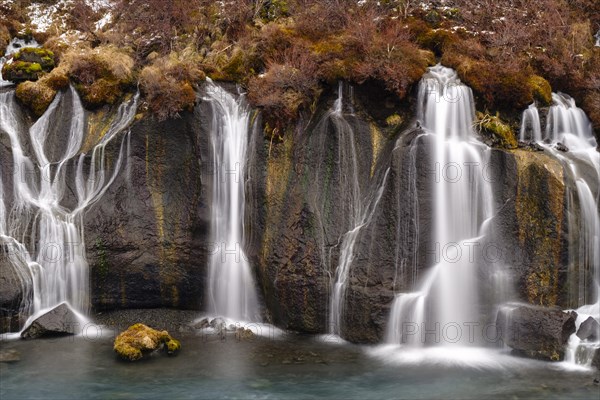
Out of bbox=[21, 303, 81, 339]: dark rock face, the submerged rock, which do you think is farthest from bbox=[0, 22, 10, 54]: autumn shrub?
the submerged rock

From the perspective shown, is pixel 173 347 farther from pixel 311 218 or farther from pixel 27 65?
pixel 27 65

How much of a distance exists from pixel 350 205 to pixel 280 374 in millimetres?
5181

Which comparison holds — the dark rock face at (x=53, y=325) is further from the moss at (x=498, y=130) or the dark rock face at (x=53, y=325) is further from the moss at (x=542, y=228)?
the moss at (x=498, y=130)

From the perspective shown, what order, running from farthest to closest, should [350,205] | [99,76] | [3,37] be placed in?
[3,37], [99,76], [350,205]

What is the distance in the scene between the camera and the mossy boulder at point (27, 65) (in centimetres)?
1931

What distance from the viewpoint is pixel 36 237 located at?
1748 centimetres

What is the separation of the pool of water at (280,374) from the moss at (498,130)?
18.8 ft

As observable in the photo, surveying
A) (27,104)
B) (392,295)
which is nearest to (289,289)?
(392,295)

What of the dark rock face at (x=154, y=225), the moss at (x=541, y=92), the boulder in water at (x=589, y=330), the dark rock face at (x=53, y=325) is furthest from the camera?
the moss at (x=541, y=92)

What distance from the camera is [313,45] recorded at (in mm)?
19391

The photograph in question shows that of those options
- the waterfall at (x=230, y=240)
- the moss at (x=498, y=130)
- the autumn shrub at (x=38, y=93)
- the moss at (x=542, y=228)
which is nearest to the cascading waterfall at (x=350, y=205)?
the waterfall at (x=230, y=240)

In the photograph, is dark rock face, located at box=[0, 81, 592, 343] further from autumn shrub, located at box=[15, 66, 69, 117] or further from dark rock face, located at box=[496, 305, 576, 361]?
autumn shrub, located at box=[15, 66, 69, 117]

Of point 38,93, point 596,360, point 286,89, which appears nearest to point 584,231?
point 596,360

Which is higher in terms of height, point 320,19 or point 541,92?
point 320,19
